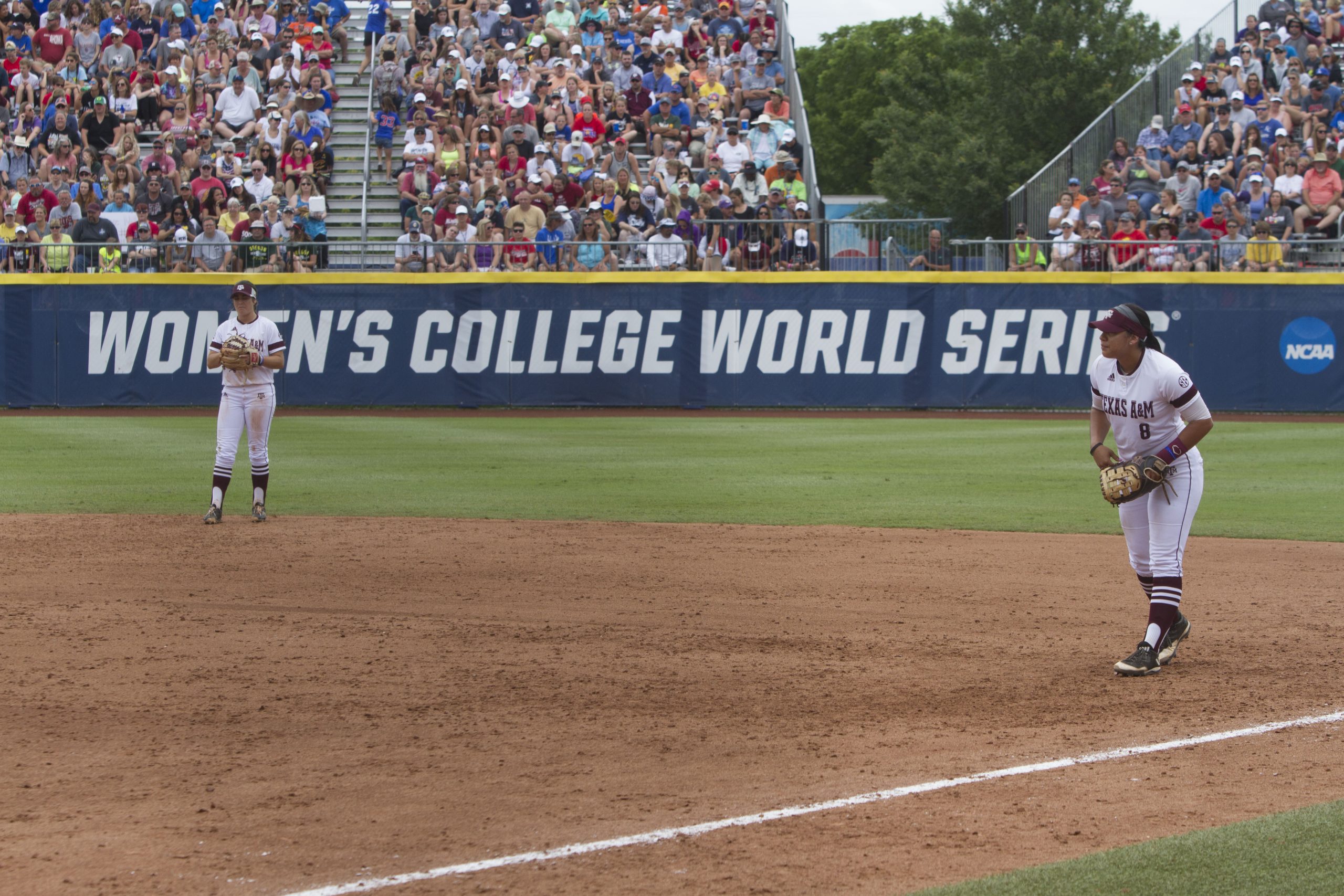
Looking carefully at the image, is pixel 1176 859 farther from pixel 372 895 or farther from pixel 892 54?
pixel 892 54

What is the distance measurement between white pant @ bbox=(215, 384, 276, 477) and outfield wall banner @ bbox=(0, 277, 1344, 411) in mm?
10973

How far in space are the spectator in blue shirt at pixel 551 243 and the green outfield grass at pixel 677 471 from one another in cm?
315

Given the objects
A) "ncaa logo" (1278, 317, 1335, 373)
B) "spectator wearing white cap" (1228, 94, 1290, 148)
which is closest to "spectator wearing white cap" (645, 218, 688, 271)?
"ncaa logo" (1278, 317, 1335, 373)

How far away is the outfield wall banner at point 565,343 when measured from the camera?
23781 millimetres

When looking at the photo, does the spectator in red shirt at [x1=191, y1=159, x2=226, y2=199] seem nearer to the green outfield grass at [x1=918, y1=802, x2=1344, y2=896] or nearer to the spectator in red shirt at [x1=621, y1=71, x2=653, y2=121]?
the spectator in red shirt at [x1=621, y1=71, x2=653, y2=121]

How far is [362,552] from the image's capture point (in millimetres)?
11523

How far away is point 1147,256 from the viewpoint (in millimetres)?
23188

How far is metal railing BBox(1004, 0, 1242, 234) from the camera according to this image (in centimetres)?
2914

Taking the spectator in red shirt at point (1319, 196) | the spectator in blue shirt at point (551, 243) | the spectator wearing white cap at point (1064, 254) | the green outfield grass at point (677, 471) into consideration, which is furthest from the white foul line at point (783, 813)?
the spectator in blue shirt at point (551, 243)

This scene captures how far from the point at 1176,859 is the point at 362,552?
807 cm

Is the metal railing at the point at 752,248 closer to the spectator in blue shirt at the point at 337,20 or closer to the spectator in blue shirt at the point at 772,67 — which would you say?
the spectator in blue shirt at the point at 772,67

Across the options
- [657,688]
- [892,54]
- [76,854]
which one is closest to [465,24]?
Result: [657,688]

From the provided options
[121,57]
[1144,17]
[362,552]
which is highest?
[1144,17]

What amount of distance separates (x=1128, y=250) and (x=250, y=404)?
15.8m
